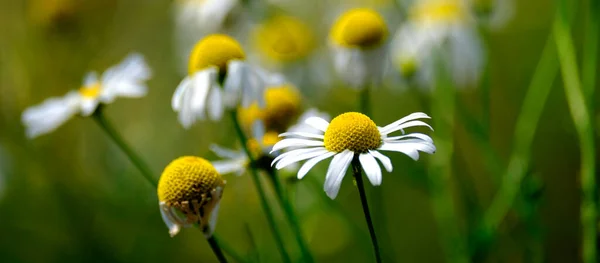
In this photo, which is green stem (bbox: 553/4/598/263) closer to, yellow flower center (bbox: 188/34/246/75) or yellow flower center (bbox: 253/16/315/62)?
yellow flower center (bbox: 188/34/246/75)

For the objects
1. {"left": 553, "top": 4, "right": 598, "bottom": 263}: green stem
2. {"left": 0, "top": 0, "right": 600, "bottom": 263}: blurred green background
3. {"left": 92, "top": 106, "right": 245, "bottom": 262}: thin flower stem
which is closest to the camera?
{"left": 92, "top": 106, "right": 245, "bottom": 262}: thin flower stem

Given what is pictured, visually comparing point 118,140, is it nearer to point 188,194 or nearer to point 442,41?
point 188,194

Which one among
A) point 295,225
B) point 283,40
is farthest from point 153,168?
point 295,225

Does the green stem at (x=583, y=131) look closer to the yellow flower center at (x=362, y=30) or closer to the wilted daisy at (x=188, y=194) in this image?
the yellow flower center at (x=362, y=30)

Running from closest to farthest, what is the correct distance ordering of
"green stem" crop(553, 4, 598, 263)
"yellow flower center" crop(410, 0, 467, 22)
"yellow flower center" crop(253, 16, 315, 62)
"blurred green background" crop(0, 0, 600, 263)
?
1. "green stem" crop(553, 4, 598, 263)
2. "yellow flower center" crop(410, 0, 467, 22)
3. "yellow flower center" crop(253, 16, 315, 62)
4. "blurred green background" crop(0, 0, 600, 263)

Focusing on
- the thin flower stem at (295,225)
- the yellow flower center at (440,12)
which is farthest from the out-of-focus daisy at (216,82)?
the yellow flower center at (440,12)

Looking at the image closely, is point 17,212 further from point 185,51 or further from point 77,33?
point 185,51

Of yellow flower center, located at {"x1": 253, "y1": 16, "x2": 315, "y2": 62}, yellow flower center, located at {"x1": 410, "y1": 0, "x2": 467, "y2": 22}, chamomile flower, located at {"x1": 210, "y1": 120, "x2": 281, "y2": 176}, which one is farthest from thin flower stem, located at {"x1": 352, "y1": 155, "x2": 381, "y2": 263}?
yellow flower center, located at {"x1": 253, "y1": 16, "x2": 315, "y2": 62}
